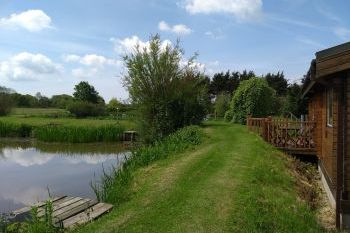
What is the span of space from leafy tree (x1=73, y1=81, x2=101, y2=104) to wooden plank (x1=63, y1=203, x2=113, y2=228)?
8015 centimetres

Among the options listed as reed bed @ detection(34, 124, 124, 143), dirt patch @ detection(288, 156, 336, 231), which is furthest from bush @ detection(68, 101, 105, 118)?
dirt patch @ detection(288, 156, 336, 231)

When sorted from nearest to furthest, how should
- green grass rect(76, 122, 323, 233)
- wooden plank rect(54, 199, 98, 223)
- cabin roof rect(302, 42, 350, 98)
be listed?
green grass rect(76, 122, 323, 233) → wooden plank rect(54, 199, 98, 223) → cabin roof rect(302, 42, 350, 98)

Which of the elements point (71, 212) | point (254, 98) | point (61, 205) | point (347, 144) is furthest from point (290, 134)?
point (254, 98)

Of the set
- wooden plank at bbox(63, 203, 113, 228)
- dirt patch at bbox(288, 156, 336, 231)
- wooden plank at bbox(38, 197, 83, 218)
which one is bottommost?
dirt patch at bbox(288, 156, 336, 231)

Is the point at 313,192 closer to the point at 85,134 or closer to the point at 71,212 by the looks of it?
the point at 71,212

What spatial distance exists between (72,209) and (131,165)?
6.12m

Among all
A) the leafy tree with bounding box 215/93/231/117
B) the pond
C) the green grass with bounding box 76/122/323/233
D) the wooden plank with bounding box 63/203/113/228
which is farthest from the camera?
the leafy tree with bounding box 215/93/231/117

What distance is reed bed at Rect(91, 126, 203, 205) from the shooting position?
34.6ft

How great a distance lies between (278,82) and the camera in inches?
2368

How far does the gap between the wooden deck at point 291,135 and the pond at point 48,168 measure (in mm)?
6252

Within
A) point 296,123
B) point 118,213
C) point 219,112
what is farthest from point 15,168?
point 219,112

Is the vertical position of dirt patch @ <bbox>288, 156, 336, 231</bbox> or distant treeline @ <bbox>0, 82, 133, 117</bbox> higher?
distant treeline @ <bbox>0, 82, 133, 117</bbox>

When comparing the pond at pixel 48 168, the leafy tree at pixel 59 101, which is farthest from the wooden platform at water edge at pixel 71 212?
the leafy tree at pixel 59 101

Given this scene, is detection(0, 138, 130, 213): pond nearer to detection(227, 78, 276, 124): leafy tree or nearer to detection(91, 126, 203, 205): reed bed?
detection(91, 126, 203, 205): reed bed
